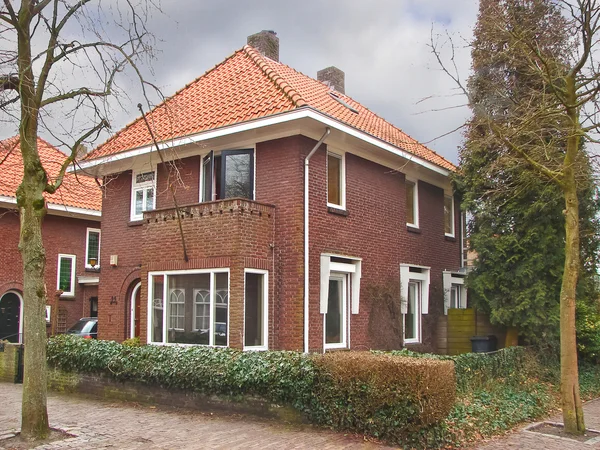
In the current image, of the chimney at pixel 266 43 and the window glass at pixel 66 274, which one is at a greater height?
the chimney at pixel 266 43

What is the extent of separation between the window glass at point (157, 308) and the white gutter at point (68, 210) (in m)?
8.61

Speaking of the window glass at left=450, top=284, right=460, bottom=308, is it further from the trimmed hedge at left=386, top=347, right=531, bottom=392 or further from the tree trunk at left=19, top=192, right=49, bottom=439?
the tree trunk at left=19, top=192, right=49, bottom=439

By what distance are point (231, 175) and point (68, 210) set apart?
10053 mm

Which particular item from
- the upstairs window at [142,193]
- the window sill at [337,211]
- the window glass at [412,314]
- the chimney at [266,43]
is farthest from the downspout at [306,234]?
the chimney at [266,43]

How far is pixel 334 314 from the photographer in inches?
575

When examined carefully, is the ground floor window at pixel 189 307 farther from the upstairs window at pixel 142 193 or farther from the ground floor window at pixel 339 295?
the upstairs window at pixel 142 193

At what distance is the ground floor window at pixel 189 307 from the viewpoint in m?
13.2

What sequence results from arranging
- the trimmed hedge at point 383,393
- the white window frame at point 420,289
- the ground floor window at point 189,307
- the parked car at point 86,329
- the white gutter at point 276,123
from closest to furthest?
1. the trimmed hedge at point 383,393
2. the white gutter at point 276,123
3. the ground floor window at point 189,307
4. the white window frame at point 420,289
5. the parked car at point 86,329

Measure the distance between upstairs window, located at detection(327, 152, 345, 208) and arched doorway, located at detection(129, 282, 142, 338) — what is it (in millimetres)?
6066

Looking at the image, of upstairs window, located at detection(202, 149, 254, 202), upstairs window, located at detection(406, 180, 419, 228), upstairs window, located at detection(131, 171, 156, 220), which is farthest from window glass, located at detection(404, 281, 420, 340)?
upstairs window, located at detection(131, 171, 156, 220)

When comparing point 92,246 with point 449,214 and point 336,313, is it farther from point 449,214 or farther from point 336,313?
point 449,214

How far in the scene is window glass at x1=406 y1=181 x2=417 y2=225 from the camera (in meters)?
17.8

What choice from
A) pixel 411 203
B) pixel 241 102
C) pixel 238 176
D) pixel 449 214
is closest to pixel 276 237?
pixel 238 176

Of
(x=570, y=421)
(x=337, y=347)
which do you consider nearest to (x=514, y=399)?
(x=570, y=421)
